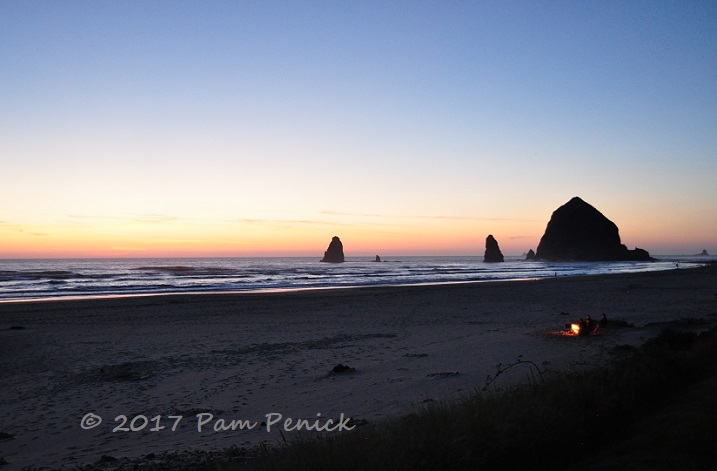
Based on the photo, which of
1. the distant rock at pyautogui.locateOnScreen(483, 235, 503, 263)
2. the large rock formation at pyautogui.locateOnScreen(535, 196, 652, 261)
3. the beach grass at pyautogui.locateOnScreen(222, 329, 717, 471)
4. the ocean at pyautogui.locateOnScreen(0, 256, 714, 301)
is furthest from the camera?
the distant rock at pyautogui.locateOnScreen(483, 235, 503, 263)

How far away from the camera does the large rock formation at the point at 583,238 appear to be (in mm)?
147375

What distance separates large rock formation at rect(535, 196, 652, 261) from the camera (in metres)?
147

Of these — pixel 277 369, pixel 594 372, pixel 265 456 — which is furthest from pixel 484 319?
pixel 265 456

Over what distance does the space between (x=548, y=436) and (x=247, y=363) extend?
25.5 ft

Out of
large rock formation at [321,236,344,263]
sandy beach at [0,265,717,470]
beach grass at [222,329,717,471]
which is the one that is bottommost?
sandy beach at [0,265,717,470]

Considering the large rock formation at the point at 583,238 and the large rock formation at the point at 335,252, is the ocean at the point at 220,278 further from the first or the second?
the large rock formation at the point at 335,252

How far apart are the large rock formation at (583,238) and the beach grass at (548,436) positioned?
154 meters

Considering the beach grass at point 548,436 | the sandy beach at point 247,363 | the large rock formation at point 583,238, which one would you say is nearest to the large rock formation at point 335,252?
the large rock formation at point 583,238

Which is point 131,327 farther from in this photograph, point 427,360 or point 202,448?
point 202,448

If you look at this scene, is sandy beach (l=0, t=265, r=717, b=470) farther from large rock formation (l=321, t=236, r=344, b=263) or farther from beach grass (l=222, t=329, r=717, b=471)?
large rock formation (l=321, t=236, r=344, b=263)

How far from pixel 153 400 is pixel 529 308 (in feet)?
56.0

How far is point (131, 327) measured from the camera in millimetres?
17438

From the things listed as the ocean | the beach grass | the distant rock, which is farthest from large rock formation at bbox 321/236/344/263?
the beach grass

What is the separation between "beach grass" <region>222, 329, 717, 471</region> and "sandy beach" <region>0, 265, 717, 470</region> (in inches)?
64.5
